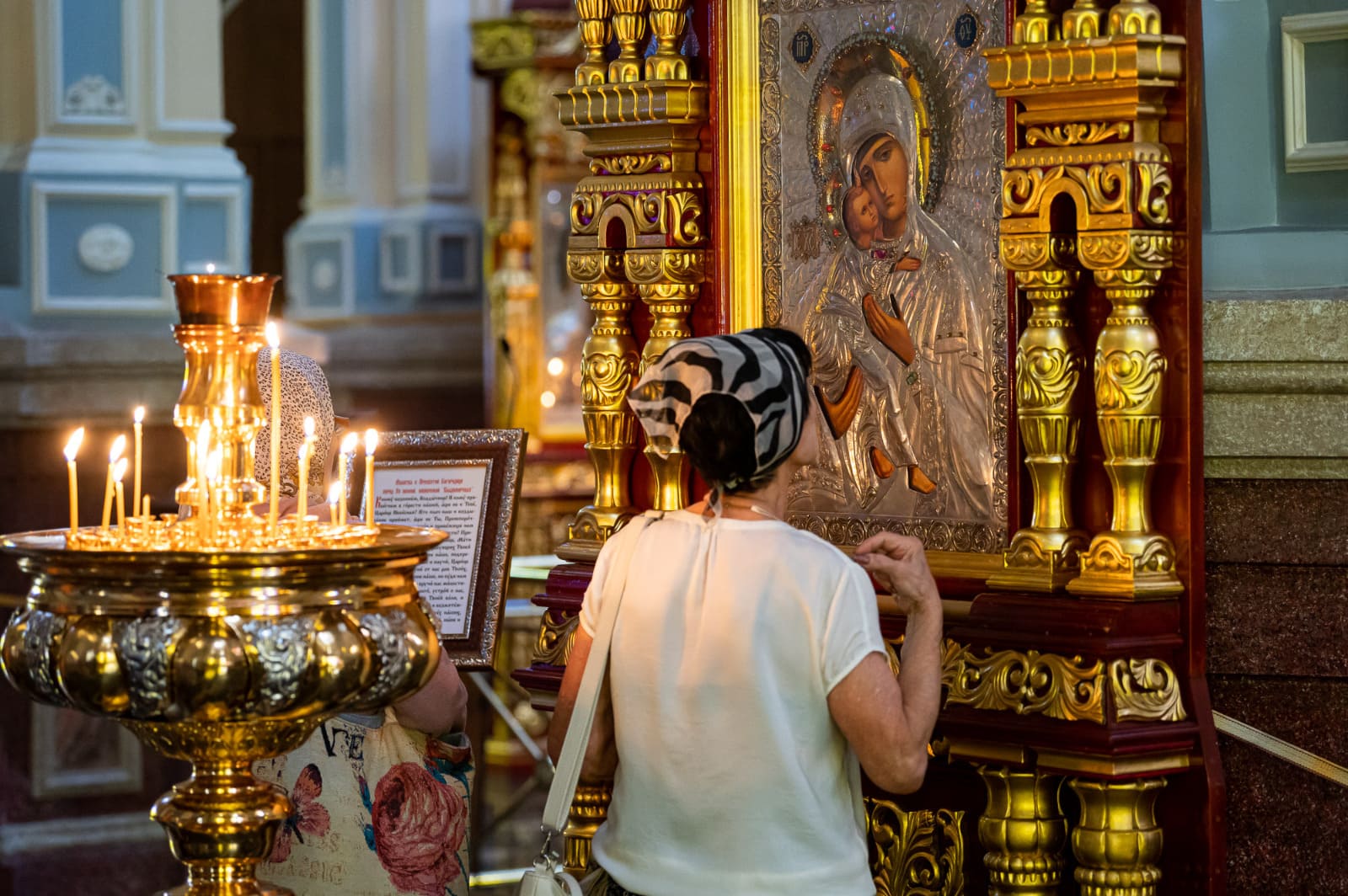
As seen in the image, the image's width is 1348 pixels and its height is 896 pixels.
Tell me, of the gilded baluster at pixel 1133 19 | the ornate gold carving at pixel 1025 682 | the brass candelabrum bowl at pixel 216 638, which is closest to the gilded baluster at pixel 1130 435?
the ornate gold carving at pixel 1025 682

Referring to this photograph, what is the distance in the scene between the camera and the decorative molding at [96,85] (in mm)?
6719

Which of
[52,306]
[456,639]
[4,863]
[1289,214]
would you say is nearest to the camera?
[1289,214]

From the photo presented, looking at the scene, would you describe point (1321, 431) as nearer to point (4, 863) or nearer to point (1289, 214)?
point (1289, 214)

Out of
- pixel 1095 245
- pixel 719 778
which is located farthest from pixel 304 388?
pixel 1095 245

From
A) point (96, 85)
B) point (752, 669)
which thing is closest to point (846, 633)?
point (752, 669)

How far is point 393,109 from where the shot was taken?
931 cm

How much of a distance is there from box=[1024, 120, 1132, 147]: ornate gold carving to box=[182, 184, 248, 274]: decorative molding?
4158 mm

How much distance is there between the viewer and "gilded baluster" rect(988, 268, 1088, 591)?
318 cm

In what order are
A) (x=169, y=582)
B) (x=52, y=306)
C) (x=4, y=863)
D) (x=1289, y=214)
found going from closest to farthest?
(x=169, y=582) → (x=1289, y=214) → (x=4, y=863) → (x=52, y=306)

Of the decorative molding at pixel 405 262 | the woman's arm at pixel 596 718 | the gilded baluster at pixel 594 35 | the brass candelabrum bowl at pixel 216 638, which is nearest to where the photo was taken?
the brass candelabrum bowl at pixel 216 638

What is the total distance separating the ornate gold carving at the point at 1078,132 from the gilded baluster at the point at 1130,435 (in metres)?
0.19

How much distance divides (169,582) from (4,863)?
397cm

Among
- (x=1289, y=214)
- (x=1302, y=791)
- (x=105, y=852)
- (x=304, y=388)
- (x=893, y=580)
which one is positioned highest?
(x=1289, y=214)

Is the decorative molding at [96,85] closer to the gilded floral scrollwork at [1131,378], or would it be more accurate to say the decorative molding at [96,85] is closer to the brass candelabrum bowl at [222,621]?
the brass candelabrum bowl at [222,621]
